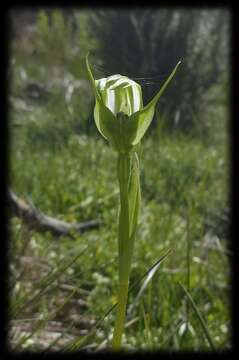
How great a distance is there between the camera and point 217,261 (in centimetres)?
168

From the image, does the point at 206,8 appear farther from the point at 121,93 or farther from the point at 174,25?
the point at 121,93

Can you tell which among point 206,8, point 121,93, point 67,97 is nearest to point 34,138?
point 67,97

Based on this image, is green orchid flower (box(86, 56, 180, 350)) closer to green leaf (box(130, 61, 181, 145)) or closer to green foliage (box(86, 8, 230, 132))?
green leaf (box(130, 61, 181, 145))

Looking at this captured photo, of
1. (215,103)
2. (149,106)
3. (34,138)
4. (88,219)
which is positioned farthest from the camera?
(215,103)

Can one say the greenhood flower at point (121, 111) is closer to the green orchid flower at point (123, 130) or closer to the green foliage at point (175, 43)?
the green orchid flower at point (123, 130)

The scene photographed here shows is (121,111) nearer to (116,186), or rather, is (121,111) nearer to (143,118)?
(143,118)

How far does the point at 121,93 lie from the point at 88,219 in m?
1.53

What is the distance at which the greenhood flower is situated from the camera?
42cm

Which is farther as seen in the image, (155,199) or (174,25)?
(174,25)

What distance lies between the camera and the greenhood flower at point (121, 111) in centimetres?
42

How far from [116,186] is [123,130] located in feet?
5.67

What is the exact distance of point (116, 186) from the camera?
215 centimetres

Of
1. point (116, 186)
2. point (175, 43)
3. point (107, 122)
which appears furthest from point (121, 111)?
point (175, 43)

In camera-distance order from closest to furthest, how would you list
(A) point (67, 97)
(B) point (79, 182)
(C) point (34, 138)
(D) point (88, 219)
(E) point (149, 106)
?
1. (E) point (149, 106)
2. (D) point (88, 219)
3. (B) point (79, 182)
4. (C) point (34, 138)
5. (A) point (67, 97)
